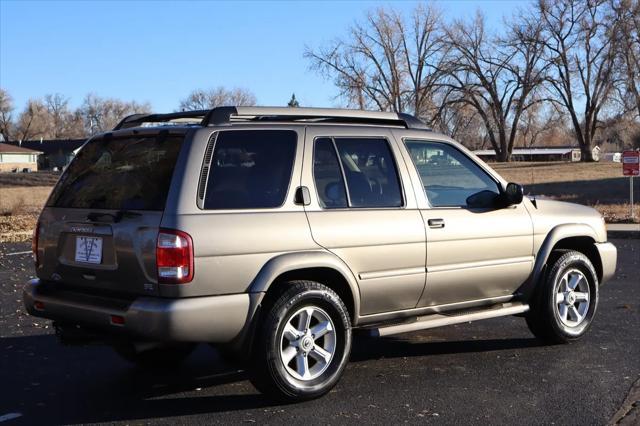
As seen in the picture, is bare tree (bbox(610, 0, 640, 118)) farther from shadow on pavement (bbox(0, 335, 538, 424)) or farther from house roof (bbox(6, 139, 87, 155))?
house roof (bbox(6, 139, 87, 155))

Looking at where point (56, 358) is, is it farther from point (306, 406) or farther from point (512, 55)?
point (512, 55)

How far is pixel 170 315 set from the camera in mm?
4660

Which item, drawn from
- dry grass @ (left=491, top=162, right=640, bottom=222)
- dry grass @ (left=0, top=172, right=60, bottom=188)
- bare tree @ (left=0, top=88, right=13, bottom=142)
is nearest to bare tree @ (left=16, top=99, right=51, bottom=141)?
bare tree @ (left=0, top=88, right=13, bottom=142)

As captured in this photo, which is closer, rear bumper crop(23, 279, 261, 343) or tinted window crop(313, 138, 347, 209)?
rear bumper crop(23, 279, 261, 343)

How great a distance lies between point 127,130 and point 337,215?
1.57 m

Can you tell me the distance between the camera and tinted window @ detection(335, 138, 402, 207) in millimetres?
5734

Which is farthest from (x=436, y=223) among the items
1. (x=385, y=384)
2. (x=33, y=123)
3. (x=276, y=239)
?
(x=33, y=123)

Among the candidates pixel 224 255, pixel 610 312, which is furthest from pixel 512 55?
pixel 224 255

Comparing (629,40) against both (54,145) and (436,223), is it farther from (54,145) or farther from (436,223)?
(54,145)

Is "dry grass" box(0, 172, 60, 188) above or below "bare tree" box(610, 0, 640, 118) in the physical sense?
below

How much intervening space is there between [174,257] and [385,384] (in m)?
1.98

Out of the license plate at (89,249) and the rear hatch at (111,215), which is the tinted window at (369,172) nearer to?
the rear hatch at (111,215)

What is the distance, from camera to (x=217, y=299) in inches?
190

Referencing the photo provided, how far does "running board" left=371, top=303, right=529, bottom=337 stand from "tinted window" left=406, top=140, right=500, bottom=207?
2.86ft
